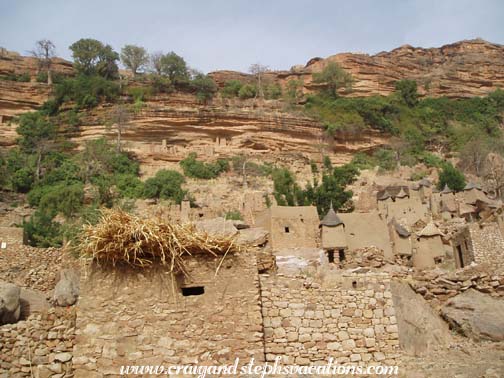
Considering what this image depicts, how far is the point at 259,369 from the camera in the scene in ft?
25.5

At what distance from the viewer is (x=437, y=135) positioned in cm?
5916

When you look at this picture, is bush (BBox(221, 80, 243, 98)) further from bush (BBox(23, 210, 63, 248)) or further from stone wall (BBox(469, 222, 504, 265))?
stone wall (BBox(469, 222, 504, 265))

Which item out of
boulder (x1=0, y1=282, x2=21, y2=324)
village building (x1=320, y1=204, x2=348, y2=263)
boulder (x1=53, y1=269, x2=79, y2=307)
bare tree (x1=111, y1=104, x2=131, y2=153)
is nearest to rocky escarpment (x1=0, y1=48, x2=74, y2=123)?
Answer: bare tree (x1=111, y1=104, x2=131, y2=153)

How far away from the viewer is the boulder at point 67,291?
32.8 feet

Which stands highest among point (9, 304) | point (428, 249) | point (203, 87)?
point (203, 87)

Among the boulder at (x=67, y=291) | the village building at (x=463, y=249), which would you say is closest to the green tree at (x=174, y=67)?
the village building at (x=463, y=249)

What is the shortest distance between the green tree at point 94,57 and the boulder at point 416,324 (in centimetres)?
5420

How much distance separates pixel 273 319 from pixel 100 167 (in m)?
37.4

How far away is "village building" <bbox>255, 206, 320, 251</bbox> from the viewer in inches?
753

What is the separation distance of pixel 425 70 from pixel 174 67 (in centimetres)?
3825

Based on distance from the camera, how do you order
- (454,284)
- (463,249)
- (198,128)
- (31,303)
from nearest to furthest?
(31,303) → (454,284) → (463,249) → (198,128)

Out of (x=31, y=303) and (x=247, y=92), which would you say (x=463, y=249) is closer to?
(x=31, y=303)

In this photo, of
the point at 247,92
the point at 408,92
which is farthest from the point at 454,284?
the point at 408,92

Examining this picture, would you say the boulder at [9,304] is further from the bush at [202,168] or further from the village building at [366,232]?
the bush at [202,168]
